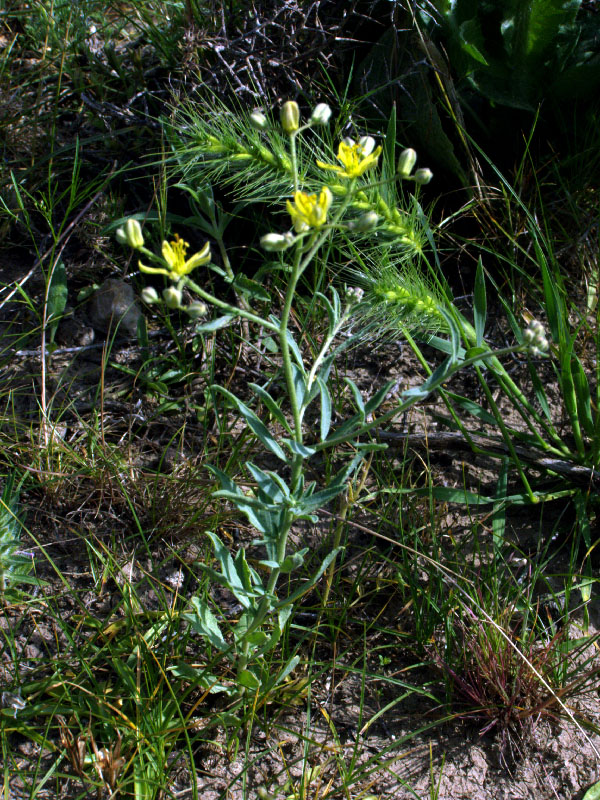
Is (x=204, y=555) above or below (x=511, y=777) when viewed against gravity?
above

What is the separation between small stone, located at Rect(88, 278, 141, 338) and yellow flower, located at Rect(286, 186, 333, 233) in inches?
49.5

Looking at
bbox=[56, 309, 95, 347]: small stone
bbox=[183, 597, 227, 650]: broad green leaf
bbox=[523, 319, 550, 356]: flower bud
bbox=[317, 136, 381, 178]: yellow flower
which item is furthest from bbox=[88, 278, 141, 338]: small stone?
bbox=[523, 319, 550, 356]: flower bud

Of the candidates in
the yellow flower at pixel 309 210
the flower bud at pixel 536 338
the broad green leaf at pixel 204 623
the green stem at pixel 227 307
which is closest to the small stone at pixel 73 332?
the broad green leaf at pixel 204 623

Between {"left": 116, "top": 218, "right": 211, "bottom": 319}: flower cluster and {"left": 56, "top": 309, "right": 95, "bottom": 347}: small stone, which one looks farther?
{"left": 56, "top": 309, "right": 95, "bottom": 347}: small stone

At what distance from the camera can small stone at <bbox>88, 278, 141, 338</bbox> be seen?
2.34 m

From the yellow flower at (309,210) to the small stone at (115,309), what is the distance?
126cm

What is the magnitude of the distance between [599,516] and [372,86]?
166 centimetres

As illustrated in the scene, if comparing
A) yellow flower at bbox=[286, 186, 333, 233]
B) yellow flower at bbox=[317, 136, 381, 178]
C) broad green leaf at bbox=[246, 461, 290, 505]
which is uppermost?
yellow flower at bbox=[317, 136, 381, 178]

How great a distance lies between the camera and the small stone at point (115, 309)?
2336mm

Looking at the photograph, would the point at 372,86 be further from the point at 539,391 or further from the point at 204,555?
the point at 204,555

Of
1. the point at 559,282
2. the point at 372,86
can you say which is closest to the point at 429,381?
the point at 559,282

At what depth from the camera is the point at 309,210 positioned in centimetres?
119

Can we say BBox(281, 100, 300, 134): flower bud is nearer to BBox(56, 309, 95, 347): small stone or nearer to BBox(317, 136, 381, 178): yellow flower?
BBox(317, 136, 381, 178): yellow flower

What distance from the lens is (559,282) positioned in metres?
2.10
